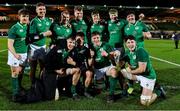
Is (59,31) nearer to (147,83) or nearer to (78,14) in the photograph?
(78,14)

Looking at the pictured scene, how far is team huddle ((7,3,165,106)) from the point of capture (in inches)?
325

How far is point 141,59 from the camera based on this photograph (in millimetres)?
8047

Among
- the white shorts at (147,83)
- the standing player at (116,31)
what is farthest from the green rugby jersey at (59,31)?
the white shorts at (147,83)

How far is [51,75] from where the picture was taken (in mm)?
8430

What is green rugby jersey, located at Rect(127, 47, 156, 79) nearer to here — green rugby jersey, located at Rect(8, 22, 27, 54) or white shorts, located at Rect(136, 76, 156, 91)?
white shorts, located at Rect(136, 76, 156, 91)

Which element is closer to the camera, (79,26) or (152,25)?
(79,26)

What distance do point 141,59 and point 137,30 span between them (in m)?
2.56

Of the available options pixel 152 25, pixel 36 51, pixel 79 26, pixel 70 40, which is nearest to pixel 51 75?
pixel 70 40

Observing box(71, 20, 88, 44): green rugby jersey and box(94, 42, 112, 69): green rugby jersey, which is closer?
box(94, 42, 112, 69): green rugby jersey

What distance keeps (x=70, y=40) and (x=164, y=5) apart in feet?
179

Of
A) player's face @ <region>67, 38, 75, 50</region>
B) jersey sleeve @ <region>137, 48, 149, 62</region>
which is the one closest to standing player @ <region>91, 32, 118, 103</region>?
player's face @ <region>67, 38, 75, 50</region>

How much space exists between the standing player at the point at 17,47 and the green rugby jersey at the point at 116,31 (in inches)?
94.3

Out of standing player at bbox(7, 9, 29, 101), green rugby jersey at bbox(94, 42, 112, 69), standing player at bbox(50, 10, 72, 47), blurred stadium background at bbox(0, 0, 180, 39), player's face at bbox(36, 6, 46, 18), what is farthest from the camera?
blurred stadium background at bbox(0, 0, 180, 39)

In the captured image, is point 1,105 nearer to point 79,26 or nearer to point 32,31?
point 32,31
